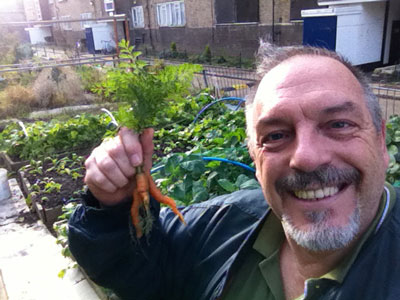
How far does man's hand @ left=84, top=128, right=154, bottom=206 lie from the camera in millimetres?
1380

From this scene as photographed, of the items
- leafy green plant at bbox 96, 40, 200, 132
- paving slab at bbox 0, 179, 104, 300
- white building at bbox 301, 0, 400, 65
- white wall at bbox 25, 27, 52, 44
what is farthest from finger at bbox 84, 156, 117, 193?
white wall at bbox 25, 27, 52, 44

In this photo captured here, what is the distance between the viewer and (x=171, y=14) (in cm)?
2469

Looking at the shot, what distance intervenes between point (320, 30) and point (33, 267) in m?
12.7

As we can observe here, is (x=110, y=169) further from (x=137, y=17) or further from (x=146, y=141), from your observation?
(x=137, y=17)

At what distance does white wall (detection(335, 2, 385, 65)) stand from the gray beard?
12.7 metres

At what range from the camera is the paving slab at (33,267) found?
10.1ft

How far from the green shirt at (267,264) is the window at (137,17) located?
28387 millimetres

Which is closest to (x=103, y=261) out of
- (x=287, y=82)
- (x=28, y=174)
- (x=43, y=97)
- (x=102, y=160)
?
(x=102, y=160)

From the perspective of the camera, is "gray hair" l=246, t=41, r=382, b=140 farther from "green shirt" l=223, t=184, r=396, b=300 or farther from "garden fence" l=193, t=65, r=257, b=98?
"garden fence" l=193, t=65, r=257, b=98

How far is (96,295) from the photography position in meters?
2.97

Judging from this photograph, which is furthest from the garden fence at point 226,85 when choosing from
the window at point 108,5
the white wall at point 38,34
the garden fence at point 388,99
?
the white wall at point 38,34

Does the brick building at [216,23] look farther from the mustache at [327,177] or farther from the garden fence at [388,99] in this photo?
the mustache at [327,177]

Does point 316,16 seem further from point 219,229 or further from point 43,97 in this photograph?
point 219,229

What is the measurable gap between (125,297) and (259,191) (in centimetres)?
82
